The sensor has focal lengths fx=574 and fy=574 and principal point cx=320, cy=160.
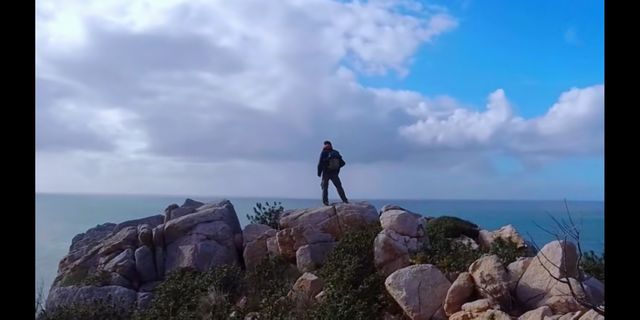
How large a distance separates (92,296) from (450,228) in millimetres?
6308

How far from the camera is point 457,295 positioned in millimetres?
7223

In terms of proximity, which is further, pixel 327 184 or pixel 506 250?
pixel 327 184

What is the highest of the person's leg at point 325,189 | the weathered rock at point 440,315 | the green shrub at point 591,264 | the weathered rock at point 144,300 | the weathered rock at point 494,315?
the person's leg at point 325,189

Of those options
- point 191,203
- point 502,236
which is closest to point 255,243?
point 191,203

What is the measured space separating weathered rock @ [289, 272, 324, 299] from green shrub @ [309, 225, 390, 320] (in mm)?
137

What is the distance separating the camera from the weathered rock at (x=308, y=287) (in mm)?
8352

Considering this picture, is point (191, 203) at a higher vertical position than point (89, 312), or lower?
higher

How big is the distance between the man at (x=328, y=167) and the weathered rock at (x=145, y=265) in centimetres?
362

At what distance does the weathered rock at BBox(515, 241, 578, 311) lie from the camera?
22.7 ft

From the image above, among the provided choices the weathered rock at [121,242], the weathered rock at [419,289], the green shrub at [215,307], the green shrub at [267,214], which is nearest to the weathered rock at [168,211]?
the weathered rock at [121,242]

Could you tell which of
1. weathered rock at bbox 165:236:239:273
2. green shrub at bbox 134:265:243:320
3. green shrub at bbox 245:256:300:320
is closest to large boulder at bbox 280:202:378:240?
green shrub at bbox 245:256:300:320

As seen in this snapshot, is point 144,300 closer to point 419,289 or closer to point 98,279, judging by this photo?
point 98,279

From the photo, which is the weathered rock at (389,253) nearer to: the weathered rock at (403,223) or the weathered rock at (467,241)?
the weathered rock at (403,223)
